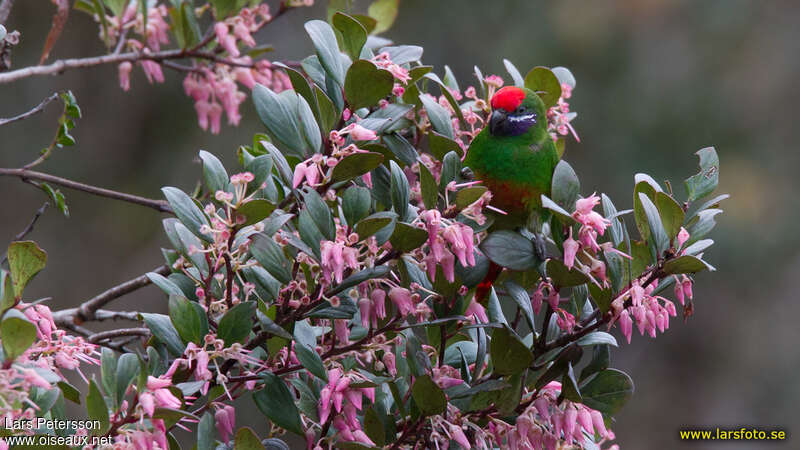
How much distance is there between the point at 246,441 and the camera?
121cm

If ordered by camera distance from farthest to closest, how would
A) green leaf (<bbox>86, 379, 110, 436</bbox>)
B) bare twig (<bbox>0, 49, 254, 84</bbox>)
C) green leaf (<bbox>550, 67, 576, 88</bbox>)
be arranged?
bare twig (<bbox>0, 49, 254, 84</bbox>) < green leaf (<bbox>550, 67, 576, 88</bbox>) < green leaf (<bbox>86, 379, 110, 436</bbox>)

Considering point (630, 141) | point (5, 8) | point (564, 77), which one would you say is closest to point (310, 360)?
point (564, 77)

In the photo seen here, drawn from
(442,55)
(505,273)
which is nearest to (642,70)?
(442,55)

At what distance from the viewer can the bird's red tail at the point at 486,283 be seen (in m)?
1.50

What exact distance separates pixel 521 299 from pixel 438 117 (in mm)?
380

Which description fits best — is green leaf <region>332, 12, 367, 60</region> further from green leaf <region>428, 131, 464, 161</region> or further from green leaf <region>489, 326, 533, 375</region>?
green leaf <region>489, 326, 533, 375</region>

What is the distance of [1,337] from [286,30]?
544 cm

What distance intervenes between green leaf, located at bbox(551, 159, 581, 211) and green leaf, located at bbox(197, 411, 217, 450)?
663 mm

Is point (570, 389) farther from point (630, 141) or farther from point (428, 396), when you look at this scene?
point (630, 141)

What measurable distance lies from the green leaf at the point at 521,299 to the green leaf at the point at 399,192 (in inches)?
10.3

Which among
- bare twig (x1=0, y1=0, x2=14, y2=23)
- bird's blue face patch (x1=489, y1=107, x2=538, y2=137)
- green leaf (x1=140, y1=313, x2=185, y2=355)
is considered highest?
bare twig (x1=0, y1=0, x2=14, y2=23)

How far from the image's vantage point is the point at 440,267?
138cm

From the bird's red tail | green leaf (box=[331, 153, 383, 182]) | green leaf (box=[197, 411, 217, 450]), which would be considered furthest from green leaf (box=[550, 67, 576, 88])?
green leaf (box=[197, 411, 217, 450])

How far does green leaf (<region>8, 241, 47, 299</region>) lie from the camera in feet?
3.71
